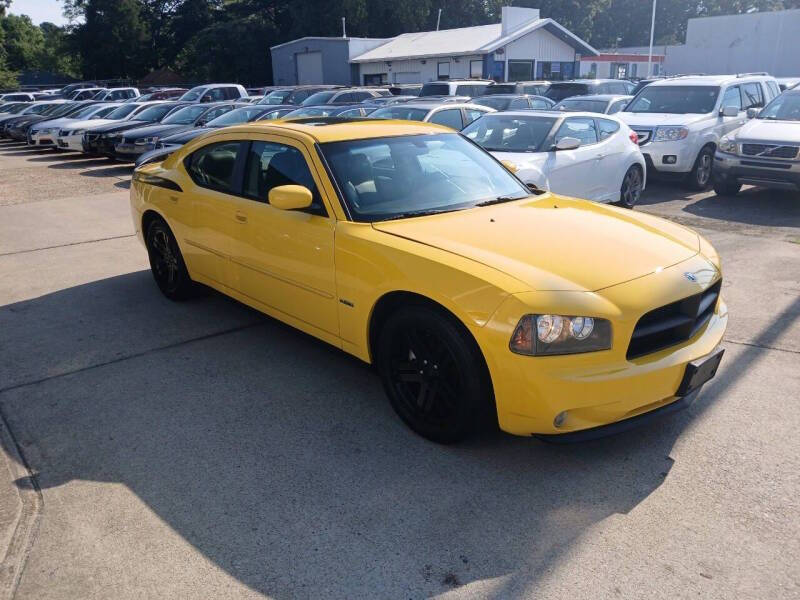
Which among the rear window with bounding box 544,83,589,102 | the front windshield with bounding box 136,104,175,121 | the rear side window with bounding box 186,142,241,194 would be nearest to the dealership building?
the rear window with bounding box 544,83,589,102

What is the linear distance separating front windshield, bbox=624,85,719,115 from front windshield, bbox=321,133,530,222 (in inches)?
344

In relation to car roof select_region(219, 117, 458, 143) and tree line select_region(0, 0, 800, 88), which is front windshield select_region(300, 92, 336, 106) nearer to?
car roof select_region(219, 117, 458, 143)

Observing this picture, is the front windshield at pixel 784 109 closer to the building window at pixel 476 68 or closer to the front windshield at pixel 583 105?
the front windshield at pixel 583 105

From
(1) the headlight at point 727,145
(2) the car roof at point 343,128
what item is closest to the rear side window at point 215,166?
(2) the car roof at point 343,128

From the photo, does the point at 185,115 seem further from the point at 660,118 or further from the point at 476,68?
the point at 476,68

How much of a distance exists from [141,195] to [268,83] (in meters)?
52.2

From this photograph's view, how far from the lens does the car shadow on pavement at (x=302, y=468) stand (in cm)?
292

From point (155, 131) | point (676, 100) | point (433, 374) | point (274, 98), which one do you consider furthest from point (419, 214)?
point (274, 98)

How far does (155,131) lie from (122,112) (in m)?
5.07

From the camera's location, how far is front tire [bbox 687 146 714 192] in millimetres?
11576

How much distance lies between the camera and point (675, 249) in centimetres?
387

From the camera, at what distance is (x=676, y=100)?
1248 cm

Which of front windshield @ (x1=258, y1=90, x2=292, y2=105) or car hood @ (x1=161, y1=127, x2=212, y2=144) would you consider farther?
front windshield @ (x1=258, y1=90, x2=292, y2=105)

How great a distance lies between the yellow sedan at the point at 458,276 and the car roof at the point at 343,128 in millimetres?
19
